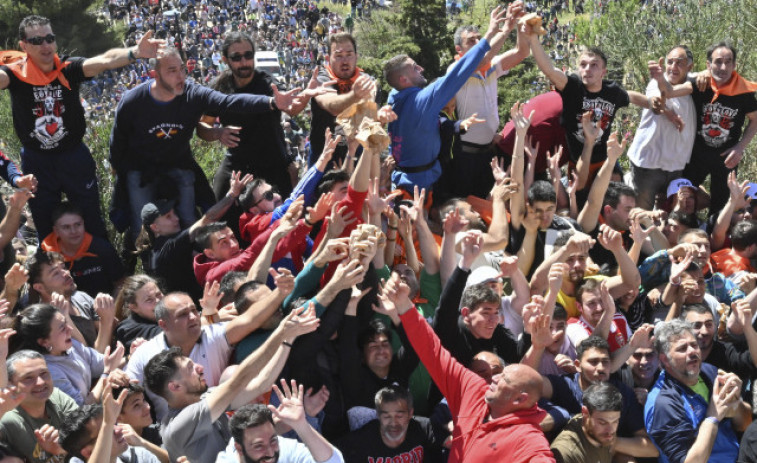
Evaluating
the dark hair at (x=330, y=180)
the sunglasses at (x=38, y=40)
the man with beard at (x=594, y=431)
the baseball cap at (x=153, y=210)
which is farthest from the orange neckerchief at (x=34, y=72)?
the man with beard at (x=594, y=431)

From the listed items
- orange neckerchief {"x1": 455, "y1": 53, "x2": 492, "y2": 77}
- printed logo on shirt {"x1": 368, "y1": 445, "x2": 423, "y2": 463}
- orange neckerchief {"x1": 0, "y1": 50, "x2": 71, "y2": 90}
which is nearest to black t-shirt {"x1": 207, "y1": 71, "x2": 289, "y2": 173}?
orange neckerchief {"x1": 0, "y1": 50, "x2": 71, "y2": 90}

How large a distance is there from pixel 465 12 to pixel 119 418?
105 ft

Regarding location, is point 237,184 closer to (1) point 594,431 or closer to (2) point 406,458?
(2) point 406,458

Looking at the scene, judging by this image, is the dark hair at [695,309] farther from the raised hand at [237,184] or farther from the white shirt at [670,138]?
the raised hand at [237,184]

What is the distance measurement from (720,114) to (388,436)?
4.77 metres

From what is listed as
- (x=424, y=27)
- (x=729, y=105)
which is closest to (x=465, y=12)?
(x=424, y=27)

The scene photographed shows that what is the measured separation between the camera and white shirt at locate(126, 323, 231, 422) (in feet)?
19.1

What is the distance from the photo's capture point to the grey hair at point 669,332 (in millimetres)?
6026

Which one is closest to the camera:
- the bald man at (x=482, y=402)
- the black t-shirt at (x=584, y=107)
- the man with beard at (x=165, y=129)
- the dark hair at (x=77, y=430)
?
the dark hair at (x=77, y=430)

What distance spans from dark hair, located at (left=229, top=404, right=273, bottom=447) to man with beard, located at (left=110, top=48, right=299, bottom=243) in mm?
3116

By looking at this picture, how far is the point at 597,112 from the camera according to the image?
8.38m

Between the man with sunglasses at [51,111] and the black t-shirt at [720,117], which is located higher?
the man with sunglasses at [51,111]

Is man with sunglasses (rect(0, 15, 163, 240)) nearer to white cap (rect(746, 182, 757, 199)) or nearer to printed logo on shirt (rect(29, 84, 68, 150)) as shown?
printed logo on shirt (rect(29, 84, 68, 150))

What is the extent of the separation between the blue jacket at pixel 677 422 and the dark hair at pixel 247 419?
2.30 metres
